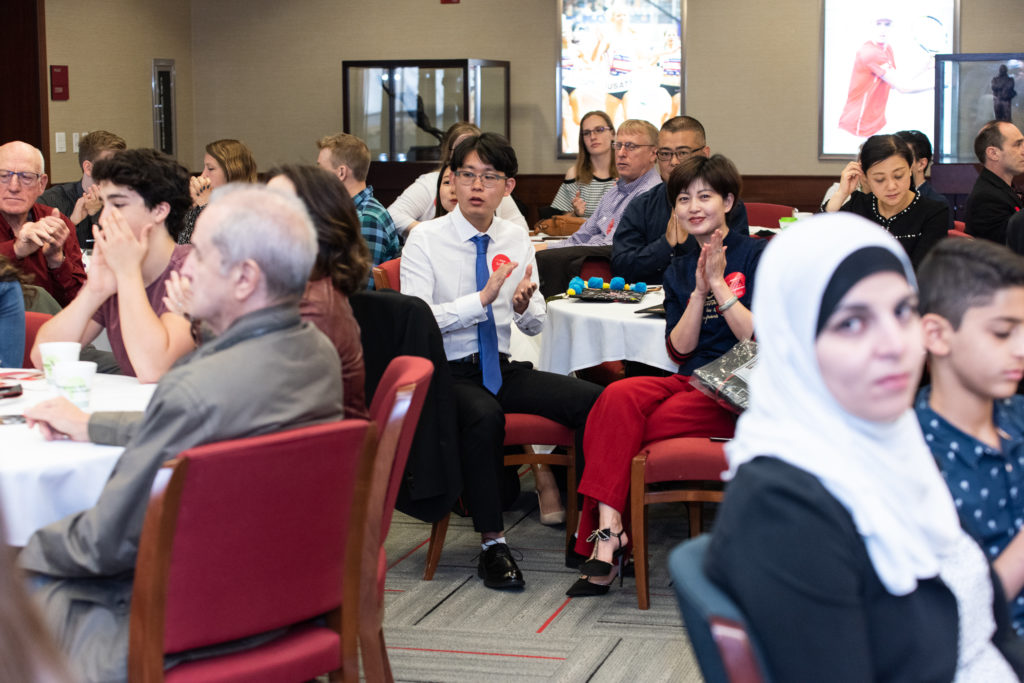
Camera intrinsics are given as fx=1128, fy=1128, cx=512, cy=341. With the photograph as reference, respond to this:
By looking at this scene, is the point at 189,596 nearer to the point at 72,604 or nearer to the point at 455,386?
the point at 72,604

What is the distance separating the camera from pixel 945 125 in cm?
837

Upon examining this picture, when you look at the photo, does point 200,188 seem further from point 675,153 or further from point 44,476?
point 44,476

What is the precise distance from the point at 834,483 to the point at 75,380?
171cm

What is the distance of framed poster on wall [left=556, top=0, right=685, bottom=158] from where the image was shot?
996 centimetres

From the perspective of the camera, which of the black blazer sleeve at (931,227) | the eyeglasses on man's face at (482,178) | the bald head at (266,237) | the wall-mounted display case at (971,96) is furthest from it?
the wall-mounted display case at (971,96)

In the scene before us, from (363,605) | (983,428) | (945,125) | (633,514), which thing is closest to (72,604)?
(363,605)

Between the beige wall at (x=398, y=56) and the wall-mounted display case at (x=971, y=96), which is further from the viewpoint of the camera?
the beige wall at (x=398, y=56)

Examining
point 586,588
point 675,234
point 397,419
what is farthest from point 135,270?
point 675,234

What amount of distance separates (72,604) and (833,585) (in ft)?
4.18

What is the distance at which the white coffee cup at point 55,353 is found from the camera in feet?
8.04

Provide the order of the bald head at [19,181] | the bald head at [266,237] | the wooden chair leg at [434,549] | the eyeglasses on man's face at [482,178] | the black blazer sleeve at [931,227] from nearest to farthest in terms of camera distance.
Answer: the bald head at [266,237], the wooden chair leg at [434,549], the eyeglasses on man's face at [482,178], the bald head at [19,181], the black blazer sleeve at [931,227]

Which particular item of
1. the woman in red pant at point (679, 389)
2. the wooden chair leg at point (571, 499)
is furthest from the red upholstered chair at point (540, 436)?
the woman in red pant at point (679, 389)

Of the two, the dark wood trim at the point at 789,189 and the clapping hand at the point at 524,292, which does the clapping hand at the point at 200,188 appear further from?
the dark wood trim at the point at 789,189

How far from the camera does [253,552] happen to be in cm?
179
